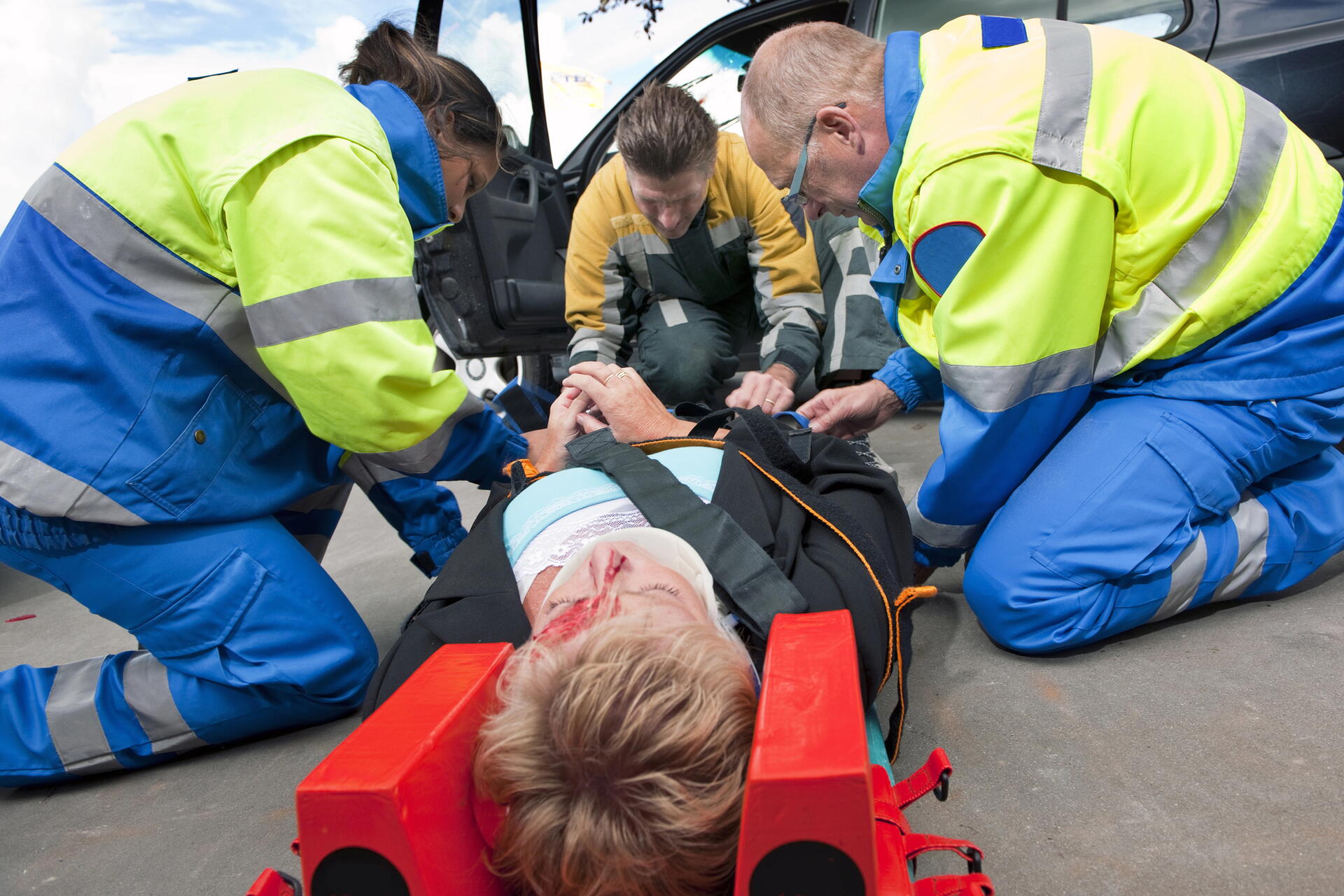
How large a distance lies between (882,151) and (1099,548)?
90cm

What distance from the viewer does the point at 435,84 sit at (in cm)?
181

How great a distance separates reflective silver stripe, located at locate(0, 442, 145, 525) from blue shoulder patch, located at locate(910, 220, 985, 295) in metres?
1.53

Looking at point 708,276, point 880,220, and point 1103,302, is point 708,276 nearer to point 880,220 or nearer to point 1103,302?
point 880,220

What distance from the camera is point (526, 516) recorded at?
4.70 feet

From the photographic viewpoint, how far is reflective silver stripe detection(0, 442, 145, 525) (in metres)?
1.42

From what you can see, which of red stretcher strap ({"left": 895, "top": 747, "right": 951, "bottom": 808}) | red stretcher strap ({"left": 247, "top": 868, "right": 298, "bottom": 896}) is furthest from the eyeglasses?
red stretcher strap ({"left": 247, "top": 868, "right": 298, "bottom": 896})

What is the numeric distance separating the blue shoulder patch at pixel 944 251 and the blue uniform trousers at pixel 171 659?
4.43 feet

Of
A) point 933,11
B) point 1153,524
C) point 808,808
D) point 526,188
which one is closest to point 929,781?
point 808,808

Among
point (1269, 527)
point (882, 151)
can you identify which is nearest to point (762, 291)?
point (882, 151)

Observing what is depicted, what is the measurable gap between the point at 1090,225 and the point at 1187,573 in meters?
0.67

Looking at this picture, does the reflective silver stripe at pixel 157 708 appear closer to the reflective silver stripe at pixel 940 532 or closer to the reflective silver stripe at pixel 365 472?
the reflective silver stripe at pixel 365 472

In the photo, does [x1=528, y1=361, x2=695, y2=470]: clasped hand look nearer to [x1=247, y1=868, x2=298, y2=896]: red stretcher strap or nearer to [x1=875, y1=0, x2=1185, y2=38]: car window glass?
[x1=247, y1=868, x2=298, y2=896]: red stretcher strap

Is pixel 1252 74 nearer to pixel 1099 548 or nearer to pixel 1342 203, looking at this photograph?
pixel 1342 203

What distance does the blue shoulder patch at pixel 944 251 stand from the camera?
4.81 feet
